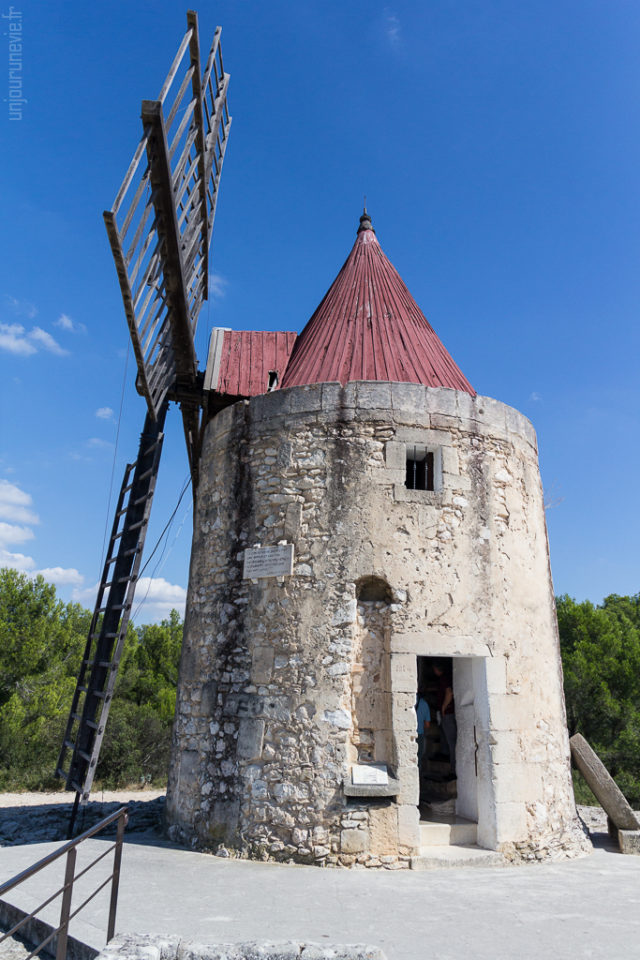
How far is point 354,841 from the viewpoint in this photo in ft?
16.9

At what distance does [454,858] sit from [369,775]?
3.08ft

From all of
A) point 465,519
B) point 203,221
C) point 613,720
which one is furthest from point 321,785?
point 613,720

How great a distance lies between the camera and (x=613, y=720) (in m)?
14.0

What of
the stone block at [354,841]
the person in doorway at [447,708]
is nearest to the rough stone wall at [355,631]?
the stone block at [354,841]

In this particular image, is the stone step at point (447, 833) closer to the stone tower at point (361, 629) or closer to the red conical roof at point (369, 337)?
the stone tower at point (361, 629)

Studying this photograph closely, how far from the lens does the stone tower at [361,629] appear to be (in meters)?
5.39

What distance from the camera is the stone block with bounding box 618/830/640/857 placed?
20.9 feet

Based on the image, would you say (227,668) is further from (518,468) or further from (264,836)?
(518,468)

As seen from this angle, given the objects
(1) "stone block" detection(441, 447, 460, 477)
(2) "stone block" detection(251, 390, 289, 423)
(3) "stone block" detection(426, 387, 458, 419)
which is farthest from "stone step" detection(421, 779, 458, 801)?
(2) "stone block" detection(251, 390, 289, 423)

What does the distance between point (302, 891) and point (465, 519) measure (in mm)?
3347

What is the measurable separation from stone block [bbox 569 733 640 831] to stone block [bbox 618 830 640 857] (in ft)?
0.44

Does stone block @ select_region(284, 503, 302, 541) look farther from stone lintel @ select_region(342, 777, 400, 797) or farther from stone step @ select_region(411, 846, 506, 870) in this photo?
stone step @ select_region(411, 846, 506, 870)

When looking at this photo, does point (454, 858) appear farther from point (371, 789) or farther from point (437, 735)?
point (437, 735)

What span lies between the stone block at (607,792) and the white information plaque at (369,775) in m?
2.68
